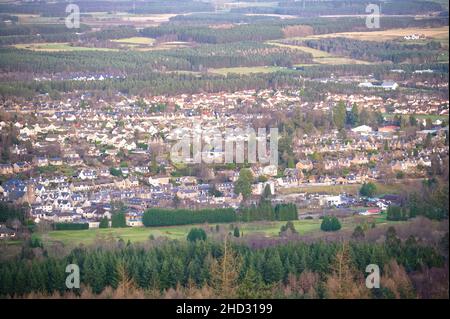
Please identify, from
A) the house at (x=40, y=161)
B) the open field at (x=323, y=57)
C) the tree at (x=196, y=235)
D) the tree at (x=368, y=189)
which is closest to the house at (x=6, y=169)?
the house at (x=40, y=161)

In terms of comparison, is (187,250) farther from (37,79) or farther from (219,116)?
(37,79)

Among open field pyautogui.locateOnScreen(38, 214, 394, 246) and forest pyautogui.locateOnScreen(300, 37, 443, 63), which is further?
forest pyautogui.locateOnScreen(300, 37, 443, 63)

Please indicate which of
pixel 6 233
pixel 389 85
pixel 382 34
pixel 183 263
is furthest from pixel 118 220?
pixel 382 34

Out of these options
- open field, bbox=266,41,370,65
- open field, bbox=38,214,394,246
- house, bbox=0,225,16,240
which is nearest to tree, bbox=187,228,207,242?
open field, bbox=38,214,394,246

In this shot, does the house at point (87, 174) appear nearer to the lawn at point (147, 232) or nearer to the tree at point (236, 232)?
the lawn at point (147, 232)

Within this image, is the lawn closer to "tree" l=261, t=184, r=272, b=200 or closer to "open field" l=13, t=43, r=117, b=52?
"tree" l=261, t=184, r=272, b=200
